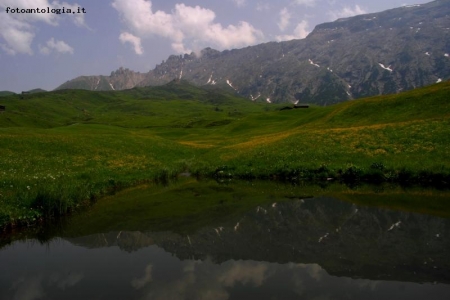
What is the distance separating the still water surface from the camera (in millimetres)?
13141

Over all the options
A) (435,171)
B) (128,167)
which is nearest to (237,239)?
(435,171)

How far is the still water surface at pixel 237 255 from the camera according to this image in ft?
43.1

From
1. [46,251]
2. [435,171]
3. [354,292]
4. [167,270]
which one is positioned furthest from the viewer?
[435,171]

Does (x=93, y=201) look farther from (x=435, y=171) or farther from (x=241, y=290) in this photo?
(x=435, y=171)

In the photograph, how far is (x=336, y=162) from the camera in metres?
41.0

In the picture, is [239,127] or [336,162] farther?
[239,127]

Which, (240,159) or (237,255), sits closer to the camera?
(237,255)

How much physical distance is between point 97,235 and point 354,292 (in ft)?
47.4

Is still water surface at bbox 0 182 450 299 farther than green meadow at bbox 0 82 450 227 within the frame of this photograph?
No

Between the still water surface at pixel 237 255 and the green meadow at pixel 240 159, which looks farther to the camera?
the green meadow at pixel 240 159

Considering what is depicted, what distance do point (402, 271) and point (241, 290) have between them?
642cm

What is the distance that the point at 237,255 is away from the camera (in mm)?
16594

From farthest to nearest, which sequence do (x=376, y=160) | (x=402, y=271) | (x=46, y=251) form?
(x=376, y=160) → (x=46, y=251) → (x=402, y=271)

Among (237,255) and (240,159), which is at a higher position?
(237,255)
